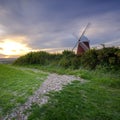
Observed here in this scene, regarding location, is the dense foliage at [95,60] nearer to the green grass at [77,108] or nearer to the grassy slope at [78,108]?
the grassy slope at [78,108]

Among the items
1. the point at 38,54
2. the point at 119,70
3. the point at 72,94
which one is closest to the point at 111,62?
the point at 119,70

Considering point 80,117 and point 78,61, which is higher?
point 78,61

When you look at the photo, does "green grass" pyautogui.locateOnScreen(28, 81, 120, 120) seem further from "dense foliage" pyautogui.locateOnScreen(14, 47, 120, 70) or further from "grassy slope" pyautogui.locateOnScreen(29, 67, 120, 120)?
"dense foliage" pyautogui.locateOnScreen(14, 47, 120, 70)

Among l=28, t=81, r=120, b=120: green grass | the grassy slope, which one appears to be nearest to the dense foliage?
the grassy slope

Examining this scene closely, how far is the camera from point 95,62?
16031mm

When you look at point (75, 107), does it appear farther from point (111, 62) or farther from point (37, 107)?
point (111, 62)

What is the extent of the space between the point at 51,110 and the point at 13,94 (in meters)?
2.68

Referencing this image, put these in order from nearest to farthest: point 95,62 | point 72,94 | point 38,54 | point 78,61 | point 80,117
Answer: point 80,117 < point 72,94 < point 95,62 < point 78,61 < point 38,54

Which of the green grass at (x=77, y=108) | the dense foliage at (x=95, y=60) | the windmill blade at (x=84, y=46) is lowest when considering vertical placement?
the green grass at (x=77, y=108)

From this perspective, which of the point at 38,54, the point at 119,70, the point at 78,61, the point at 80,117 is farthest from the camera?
the point at 38,54

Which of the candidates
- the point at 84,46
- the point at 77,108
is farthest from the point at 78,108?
the point at 84,46

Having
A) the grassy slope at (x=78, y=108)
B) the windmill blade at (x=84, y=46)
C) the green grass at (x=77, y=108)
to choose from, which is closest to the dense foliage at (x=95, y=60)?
the windmill blade at (x=84, y=46)

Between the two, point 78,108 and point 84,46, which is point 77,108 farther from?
point 84,46

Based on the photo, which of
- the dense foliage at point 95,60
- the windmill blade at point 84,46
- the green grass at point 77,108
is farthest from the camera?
the windmill blade at point 84,46
